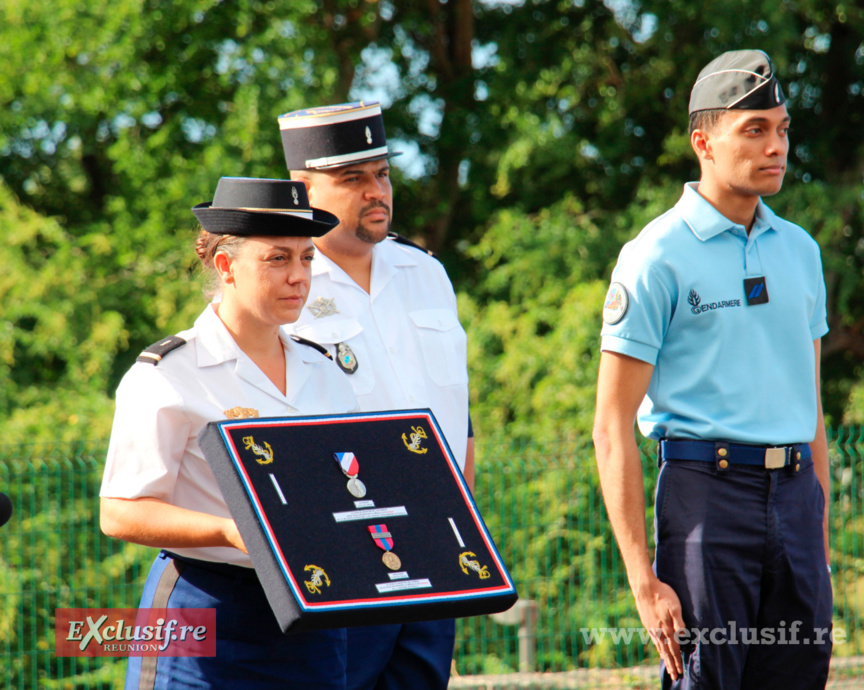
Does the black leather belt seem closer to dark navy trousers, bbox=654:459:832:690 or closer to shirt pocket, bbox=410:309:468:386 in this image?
dark navy trousers, bbox=654:459:832:690

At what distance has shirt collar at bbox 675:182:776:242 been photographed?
99.4 inches

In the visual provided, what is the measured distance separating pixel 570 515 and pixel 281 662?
4.03 m

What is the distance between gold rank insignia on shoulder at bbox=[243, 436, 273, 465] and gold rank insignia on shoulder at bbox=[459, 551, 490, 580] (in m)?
0.43

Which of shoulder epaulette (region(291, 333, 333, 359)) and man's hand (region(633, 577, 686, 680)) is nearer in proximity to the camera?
man's hand (region(633, 577, 686, 680))

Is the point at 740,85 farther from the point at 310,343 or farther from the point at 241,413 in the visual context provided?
the point at 241,413

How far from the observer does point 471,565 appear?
1.98 meters

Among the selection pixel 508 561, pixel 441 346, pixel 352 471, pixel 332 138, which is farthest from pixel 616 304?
pixel 508 561

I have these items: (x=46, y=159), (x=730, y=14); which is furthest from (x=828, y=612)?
(x=46, y=159)

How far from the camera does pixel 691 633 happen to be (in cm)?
237

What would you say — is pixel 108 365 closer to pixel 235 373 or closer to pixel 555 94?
pixel 555 94

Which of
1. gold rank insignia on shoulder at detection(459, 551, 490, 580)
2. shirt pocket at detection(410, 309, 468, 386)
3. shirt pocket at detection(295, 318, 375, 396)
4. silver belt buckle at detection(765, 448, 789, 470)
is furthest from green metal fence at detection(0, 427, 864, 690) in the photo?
gold rank insignia on shoulder at detection(459, 551, 490, 580)

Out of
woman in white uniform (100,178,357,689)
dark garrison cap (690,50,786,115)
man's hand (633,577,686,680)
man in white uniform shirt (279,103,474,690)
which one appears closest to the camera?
woman in white uniform (100,178,357,689)

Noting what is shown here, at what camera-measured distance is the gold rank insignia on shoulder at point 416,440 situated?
212cm

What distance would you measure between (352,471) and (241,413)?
0.31 meters
